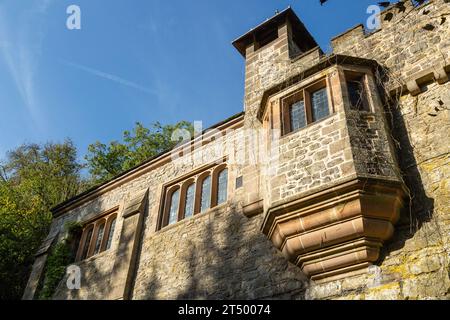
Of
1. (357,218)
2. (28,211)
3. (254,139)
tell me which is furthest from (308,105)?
(28,211)

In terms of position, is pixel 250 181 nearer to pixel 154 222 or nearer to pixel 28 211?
pixel 154 222

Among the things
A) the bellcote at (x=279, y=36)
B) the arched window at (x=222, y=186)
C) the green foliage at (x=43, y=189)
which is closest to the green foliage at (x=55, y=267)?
the green foliage at (x=43, y=189)

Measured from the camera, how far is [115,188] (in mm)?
13430

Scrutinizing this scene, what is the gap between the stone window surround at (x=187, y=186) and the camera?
10.4 meters

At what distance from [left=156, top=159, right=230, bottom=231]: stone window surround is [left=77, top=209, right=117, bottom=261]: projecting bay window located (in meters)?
2.13

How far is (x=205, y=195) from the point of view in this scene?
34.8ft

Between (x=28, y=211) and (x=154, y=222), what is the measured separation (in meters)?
8.15

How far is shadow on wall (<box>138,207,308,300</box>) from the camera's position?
7.45 meters

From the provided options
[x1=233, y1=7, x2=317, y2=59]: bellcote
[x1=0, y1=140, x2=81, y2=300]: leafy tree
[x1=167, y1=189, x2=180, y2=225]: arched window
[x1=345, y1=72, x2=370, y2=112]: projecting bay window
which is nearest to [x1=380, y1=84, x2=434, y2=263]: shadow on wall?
[x1=345, y1=72, x2=370, y2=112]: projecting bay window

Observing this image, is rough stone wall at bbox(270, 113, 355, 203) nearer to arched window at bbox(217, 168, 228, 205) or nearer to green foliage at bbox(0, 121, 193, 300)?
arched window at bbox(217, 168, 228, 205)

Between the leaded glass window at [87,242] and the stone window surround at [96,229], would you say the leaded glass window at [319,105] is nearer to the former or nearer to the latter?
the stone window surround at [96,229]

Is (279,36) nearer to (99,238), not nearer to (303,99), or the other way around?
(303,99)

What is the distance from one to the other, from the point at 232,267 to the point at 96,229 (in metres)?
6.23

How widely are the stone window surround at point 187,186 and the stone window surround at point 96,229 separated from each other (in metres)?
1.87
